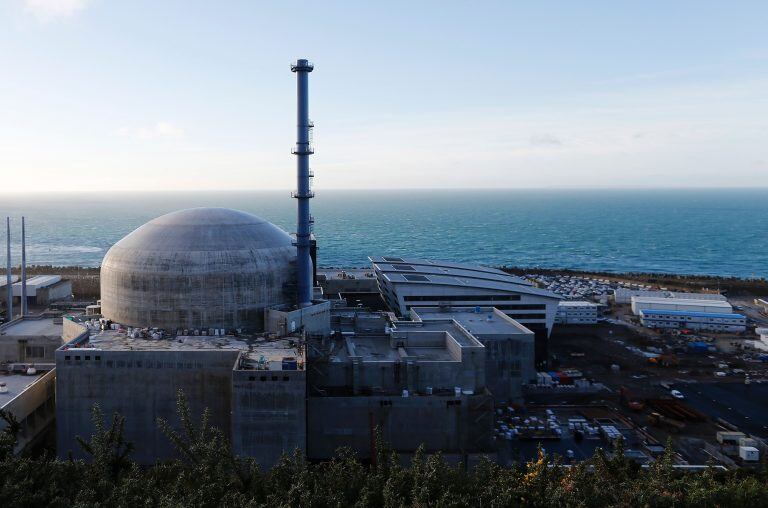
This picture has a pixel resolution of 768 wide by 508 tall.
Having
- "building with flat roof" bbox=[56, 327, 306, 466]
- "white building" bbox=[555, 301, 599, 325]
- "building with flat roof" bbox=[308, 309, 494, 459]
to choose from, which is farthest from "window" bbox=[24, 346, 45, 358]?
"white building" bbox=[555, 301, 599, 325]

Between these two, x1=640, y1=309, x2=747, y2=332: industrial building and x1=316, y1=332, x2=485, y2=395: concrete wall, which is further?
x1=640, y1=309, x2=747, y2=332: industrial building

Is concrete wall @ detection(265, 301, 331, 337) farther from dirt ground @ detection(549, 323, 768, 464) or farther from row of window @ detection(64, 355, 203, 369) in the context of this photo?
dirt ground @ detection(549, 323, 768, 464)

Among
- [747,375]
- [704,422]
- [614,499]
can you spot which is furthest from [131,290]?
[747,375]

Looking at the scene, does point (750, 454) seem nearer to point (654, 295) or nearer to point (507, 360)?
point (507, 360)

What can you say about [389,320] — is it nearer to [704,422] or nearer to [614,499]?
[704,422]

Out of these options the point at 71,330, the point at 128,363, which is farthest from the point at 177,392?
the point at 71,330

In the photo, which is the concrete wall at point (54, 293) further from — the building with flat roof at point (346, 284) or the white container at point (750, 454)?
the white container at point (750, 454)
